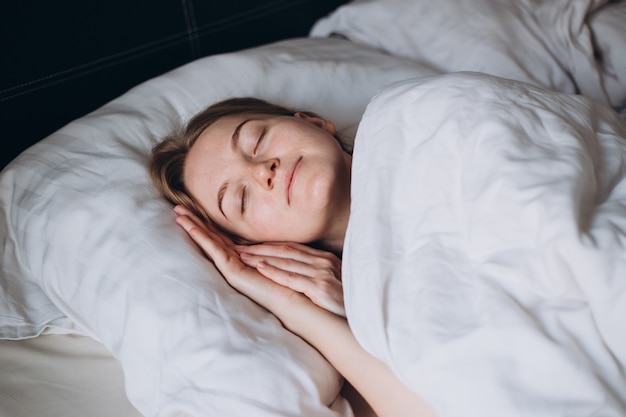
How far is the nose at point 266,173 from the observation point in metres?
1.15

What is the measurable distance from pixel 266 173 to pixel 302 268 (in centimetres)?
20

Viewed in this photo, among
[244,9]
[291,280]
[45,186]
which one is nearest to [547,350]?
[291,280]

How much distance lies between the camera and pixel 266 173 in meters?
1.15

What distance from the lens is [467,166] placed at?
37.4 inches

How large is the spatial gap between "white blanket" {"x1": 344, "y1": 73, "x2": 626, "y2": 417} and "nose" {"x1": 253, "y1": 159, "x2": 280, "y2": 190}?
0.55 feet

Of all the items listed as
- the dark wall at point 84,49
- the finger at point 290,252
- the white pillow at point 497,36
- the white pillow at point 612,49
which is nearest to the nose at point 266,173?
the finger at point 290,252

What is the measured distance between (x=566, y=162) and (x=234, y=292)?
605 millimetres

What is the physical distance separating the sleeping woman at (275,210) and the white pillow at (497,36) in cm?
55

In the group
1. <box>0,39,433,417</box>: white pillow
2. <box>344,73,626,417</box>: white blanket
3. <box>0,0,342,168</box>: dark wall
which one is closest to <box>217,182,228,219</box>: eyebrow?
<box>0,39,433,417</box>: white pillow

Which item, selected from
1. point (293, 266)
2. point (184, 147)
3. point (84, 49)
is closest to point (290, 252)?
point (293, 266)

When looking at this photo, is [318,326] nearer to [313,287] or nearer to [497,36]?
[313,287]

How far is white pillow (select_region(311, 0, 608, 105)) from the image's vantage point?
5.12 feet

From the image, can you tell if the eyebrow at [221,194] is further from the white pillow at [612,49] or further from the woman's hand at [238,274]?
the white pillow at [612,49]

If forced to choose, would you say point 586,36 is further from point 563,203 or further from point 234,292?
point 234,292
